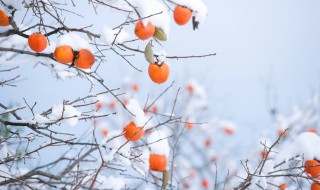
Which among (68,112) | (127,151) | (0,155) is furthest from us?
(0,155)

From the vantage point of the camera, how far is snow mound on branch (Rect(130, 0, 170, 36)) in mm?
1922

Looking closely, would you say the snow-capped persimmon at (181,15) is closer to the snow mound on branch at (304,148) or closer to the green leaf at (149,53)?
the green leaf at (149,53)

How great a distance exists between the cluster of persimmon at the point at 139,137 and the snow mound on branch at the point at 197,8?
86 centimetres

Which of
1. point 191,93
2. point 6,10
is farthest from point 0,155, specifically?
→ point 191,93

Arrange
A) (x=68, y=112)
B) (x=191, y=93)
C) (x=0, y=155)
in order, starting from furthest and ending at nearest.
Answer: (x=191, y=93) → (x=0, y=155) → (x=68, y=112)

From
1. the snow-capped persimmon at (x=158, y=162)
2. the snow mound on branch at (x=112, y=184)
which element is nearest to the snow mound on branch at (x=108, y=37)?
the snow-capped persimmon at (x=158, y=162)

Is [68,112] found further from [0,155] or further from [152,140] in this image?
[0,155]

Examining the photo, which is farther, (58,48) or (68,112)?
(68,112)

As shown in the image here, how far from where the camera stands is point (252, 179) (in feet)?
7.91

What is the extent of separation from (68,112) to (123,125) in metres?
A: 0.61

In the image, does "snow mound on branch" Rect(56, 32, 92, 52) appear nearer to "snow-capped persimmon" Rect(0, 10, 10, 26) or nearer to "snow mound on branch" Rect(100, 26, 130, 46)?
"snow mound on branch" Rect(100, 26, 130, 46)

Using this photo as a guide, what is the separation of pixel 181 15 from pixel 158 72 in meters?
0.40

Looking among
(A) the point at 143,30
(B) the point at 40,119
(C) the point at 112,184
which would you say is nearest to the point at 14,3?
(B) the point at 40,119

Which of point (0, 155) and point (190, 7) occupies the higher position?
point (190, 7)
